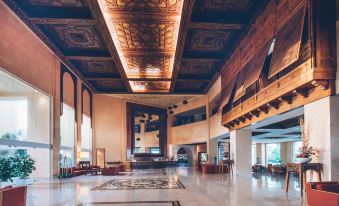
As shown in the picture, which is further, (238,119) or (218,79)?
(218,79)

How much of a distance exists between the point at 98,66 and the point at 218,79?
6249 millimetres

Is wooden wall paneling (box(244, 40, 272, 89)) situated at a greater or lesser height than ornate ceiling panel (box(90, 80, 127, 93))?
lesser

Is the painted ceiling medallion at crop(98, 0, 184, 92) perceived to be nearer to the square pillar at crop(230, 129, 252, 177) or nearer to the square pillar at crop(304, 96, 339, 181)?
the square pillar at crop(230, 129, 252, 177)

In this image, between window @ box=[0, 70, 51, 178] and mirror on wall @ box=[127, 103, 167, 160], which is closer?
window @ box=[0, 70, 51, 178]

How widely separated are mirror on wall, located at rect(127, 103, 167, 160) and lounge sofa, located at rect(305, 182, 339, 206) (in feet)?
62.6

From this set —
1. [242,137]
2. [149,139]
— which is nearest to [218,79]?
[242,137]

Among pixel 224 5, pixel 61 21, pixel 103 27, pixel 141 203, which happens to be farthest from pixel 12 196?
pixel 224 5

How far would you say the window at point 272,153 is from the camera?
26.7 meters

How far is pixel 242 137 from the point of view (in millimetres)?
14102

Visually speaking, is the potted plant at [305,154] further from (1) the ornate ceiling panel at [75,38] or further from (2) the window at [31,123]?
(2) the window at [31,123]

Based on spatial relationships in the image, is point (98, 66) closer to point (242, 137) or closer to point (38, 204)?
point (242, 137)

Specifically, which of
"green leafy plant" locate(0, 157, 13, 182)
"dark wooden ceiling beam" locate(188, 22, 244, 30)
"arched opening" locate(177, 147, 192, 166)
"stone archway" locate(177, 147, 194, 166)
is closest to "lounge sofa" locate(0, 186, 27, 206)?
"green leafy plant" locate(0, 157, 13, 182)

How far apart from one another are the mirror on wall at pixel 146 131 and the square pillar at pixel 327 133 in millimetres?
18030

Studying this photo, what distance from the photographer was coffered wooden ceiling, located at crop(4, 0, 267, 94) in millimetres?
9539
